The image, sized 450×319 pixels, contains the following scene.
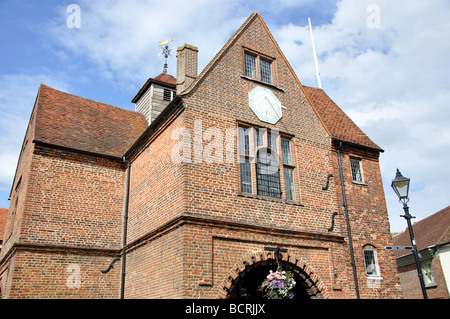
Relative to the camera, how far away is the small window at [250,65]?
14.4 metres

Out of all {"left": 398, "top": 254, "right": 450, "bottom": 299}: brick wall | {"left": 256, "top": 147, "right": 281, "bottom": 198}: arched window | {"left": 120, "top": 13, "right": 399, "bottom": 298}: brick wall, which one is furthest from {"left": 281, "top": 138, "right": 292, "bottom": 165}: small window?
{"left": 398, "top": 254, "right": 450, "bottom": 299}: brick wall

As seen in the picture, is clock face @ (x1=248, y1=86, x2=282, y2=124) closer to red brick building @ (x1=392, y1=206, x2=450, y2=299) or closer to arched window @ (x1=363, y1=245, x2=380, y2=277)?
arched window @ (x1=363, y1=245, x2=380, y2=277)

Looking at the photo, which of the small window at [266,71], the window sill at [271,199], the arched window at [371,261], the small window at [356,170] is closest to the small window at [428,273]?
the small window at [356,170]

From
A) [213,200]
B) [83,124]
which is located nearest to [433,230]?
[213,200]

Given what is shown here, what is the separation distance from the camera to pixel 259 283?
44.8ft

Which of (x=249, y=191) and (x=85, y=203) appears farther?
(x=85, y=203)

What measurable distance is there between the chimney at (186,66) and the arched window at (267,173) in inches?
136

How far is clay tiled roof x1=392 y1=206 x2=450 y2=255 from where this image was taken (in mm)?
27562

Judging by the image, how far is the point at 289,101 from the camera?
14.8 m

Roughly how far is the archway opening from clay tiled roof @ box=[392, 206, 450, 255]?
1869cm

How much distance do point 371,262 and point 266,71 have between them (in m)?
7.94
